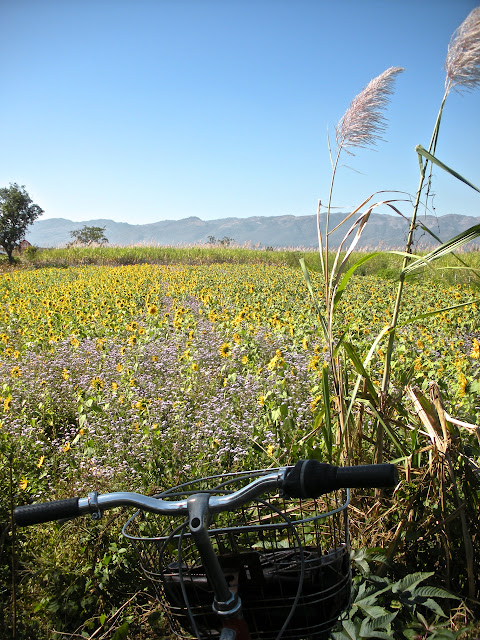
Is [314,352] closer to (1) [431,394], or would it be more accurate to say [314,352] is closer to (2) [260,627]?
(1) [431,394]

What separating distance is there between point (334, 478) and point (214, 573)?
0.28m

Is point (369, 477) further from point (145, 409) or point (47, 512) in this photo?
point (145, 409)

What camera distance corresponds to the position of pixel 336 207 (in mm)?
2080

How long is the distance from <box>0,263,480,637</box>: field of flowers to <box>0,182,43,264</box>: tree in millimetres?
31209

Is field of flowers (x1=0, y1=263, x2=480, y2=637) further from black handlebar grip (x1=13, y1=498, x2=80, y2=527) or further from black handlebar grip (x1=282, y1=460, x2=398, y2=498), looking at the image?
black handlebar grip (x1=282, y1=460, x2=398, y2=498)

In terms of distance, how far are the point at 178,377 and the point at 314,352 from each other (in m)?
1.18

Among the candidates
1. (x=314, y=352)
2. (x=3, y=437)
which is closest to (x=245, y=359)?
(x=314, y=352)

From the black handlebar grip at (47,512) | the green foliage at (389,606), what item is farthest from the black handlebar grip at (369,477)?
the green foliage at (389,606)

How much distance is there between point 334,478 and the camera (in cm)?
102

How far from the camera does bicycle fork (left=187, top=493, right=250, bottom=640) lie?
3.11 feet

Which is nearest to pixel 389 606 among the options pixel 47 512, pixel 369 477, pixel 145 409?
pixel 369 477

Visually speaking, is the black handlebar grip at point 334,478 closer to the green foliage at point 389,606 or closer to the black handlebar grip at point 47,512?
the black handlebar grip at point 47,512

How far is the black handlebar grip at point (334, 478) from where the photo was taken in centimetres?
102

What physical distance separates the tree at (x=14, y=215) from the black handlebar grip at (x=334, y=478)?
36.9 meters
